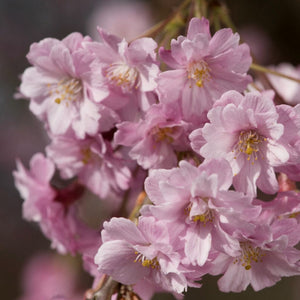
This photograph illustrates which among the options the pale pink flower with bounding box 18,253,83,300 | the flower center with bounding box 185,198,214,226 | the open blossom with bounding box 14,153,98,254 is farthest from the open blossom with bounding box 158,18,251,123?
the pale pink flower with bounding box 18,253,83,300

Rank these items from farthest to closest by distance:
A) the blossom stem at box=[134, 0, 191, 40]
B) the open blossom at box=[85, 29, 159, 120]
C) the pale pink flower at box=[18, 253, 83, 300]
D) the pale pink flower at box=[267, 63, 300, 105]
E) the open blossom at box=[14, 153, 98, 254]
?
1. the pale pink flower at box=[18, 253, 83, 300]
2. the pale pink flower at box=[267, 63, 300, 105]
3. the open blossom at box=[14, 153, 98, 254]
4. the blossom stem at box=[134, 0, 191, 40]
5. the open blossom at box=[85, 29, 159, 120]

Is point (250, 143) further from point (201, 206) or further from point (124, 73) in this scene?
point (124, 73)

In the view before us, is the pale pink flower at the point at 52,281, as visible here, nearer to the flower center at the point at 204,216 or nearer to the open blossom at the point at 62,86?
the open blossom at the point at 62,86

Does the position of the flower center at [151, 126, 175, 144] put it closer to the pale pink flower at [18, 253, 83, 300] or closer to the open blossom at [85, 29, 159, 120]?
the open blossom at [85, 29, 159, 120]

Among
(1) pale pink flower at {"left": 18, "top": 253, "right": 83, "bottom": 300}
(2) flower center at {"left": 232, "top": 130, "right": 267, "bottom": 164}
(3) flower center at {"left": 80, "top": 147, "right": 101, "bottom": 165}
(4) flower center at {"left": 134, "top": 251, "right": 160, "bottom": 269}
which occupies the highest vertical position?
(2) flower center at {"left": 232, "top": 130, "right": 267, "bottom": 164}

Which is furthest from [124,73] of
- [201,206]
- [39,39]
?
[39,39]

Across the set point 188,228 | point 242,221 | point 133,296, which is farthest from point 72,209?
point 242,221
